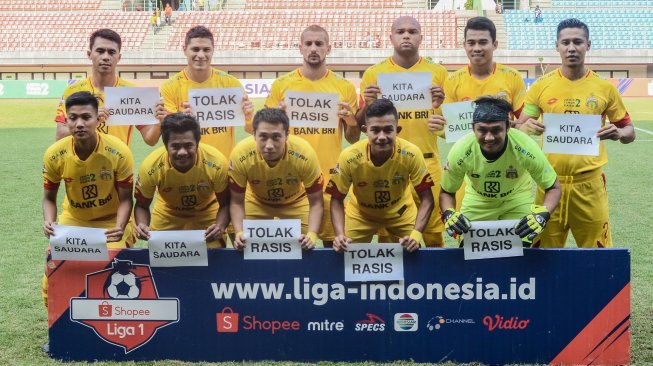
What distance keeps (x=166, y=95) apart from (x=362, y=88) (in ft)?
5.34

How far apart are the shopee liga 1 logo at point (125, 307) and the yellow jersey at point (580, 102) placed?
3041 millimetres

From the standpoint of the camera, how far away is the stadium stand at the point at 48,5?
47156 mm

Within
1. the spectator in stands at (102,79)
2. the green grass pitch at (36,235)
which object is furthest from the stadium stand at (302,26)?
the spectator in stands at (102,79)

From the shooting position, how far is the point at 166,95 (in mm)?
6691

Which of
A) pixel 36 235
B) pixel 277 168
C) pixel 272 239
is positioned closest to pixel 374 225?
pixel 277 168

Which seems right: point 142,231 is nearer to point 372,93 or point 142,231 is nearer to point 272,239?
point 272,239

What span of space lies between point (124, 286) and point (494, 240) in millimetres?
2411

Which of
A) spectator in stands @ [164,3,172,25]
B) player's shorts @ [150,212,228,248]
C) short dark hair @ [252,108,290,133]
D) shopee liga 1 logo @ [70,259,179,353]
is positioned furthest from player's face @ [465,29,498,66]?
spectator in stands @ [164,3,172,25]

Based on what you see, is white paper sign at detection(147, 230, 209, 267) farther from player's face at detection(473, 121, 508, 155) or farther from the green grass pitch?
player's face at detection(473, 121, 508, 155)

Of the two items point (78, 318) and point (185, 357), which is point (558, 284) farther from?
point (78, 318)

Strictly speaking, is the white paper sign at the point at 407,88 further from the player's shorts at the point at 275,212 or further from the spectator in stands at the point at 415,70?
the player's shorts at the point at 275,212

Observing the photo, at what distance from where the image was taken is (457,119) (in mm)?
6172

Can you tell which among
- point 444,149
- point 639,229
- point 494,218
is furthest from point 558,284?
point 444,149

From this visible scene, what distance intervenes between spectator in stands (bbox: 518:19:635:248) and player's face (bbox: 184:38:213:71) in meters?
2.57
